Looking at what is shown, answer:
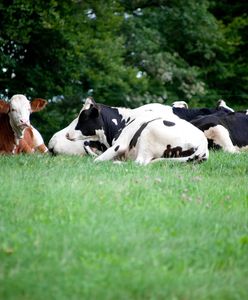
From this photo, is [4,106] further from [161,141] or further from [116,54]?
[116,54]

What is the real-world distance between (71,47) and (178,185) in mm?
15342

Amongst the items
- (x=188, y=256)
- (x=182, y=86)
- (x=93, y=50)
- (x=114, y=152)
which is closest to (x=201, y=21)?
(x=182, y=86)

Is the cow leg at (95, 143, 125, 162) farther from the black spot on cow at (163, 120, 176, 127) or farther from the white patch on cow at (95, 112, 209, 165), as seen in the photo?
the black spot on cow at (163, 120, 176, 127)

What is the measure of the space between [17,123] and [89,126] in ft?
4.61

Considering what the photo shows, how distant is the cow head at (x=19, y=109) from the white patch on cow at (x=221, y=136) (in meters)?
3.37

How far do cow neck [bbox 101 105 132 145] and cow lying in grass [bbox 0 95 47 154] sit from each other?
1248 mm

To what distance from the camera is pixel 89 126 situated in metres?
14.2

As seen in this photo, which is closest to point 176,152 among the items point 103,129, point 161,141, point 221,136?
point 161,141

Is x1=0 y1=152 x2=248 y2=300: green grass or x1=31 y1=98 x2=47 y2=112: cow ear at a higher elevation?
x1=0 y1=152 x2=248 y2=300: green grass

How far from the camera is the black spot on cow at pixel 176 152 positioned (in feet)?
36.7

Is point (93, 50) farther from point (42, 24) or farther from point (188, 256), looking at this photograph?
point (188, 256)

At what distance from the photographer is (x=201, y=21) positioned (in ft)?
99.1

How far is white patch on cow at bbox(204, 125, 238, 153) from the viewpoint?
1473 cm

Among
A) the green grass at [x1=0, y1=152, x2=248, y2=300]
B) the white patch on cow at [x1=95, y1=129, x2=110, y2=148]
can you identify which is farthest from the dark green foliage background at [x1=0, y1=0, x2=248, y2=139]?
the green grass at [x1=0, y1=152, x2=248, y2=300]
